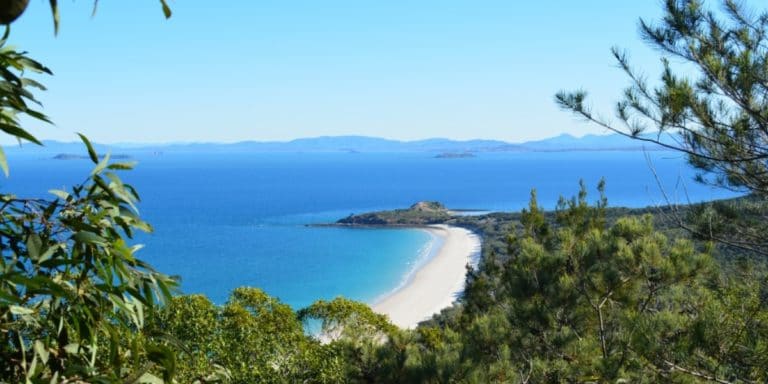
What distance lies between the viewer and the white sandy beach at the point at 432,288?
30.4m

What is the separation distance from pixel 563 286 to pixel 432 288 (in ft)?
98.4

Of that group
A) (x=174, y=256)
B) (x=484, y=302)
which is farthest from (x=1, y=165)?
(x=174, y=256)

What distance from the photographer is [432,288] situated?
35.8m

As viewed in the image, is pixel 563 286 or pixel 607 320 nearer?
pixel 563 286

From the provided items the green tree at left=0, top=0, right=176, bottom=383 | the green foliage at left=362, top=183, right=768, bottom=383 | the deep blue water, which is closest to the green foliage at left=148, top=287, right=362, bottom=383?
the green foliage at left=362, top=183, right=768, bottom=383

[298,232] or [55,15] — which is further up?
[55,15]

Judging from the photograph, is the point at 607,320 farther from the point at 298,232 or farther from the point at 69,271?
the point at 298,232

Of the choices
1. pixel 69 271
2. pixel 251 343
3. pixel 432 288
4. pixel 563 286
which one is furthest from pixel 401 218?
pixel 69 271

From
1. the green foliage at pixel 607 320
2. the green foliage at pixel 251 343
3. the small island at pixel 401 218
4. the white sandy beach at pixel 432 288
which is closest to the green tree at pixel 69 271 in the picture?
the green foliage at pixel 607 320

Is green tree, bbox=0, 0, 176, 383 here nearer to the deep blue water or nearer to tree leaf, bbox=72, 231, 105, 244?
tree leaf, bbox=72, 231, 105, 244

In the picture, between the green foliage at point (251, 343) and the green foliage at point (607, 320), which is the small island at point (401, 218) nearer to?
the green foliage at point (251, 343)

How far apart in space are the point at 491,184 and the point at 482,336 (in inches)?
4237

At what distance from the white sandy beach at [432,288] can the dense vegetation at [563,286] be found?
20095 mm

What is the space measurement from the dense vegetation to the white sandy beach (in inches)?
791
